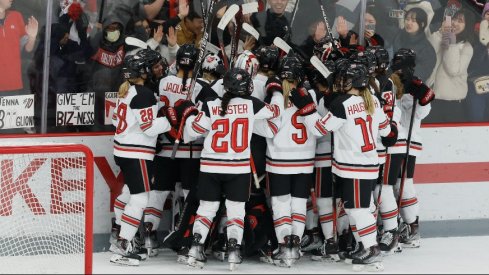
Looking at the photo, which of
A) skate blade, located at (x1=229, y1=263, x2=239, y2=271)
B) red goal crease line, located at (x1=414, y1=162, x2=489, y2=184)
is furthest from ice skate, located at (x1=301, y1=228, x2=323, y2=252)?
red goal crease line, located at (x1=414, y1=162, x2=489, y2=184)

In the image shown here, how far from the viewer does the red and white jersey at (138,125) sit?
282 inches

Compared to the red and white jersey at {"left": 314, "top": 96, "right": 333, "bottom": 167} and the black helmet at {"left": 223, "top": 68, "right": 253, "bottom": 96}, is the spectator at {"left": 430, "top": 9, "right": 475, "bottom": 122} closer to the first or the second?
the red and white jersey at {"left": 314, "top": 96, "right": 333, "bottom": 167}

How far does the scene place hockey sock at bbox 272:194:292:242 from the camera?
7.38 m

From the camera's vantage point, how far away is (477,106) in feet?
27.7

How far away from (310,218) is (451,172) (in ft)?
4.09

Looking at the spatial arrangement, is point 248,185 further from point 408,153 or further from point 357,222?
point 408,153

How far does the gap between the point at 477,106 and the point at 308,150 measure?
1637 millimetres

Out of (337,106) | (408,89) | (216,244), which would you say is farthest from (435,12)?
(216,244)

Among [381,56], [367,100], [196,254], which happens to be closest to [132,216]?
[196,254]

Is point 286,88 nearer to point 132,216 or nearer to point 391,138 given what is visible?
point 391,138

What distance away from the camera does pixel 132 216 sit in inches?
286

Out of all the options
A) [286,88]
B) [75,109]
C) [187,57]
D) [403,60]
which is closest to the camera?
[286,88]

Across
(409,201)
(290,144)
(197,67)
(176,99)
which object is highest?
(197,67)

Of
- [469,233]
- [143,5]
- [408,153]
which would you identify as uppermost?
[143,5]
